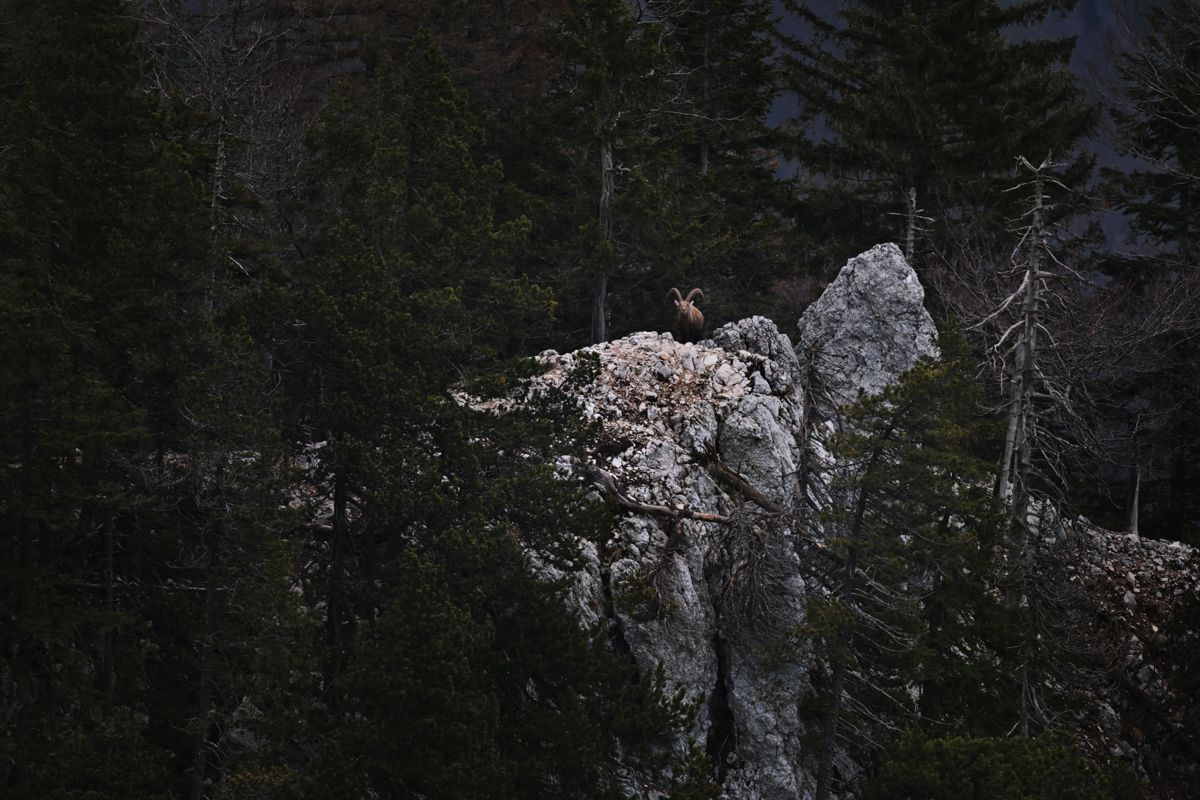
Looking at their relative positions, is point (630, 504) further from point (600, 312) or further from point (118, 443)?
Result: point (600, 312)

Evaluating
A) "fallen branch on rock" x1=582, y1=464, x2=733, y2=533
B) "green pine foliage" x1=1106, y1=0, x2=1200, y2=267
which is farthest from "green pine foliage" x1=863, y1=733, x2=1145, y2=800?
"green pine foliage" x1=1106, y1=0, x2=1200, y2=267

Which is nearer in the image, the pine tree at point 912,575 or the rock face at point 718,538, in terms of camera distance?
the pine tree at point 912,575

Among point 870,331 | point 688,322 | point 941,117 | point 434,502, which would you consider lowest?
point 434,502

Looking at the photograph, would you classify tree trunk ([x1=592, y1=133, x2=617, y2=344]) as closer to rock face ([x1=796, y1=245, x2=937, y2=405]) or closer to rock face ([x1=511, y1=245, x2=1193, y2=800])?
rock face ([x1=511, y1=245, x2=1193, y2=800])

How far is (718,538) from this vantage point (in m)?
17.5

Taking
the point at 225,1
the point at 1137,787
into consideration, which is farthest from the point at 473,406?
the point at 225,1

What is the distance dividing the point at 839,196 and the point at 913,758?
16.5 meters

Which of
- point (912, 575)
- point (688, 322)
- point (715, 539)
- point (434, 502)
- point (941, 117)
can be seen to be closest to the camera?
point (434, 502)

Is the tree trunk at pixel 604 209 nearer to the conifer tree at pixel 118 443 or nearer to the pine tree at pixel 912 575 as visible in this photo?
the pine tree at pixel 912 575

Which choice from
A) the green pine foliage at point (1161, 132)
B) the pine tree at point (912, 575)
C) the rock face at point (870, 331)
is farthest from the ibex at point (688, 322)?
the green pine foliage at point (1161, 132)

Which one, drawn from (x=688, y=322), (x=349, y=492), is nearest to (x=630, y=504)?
(x=349, y=492)

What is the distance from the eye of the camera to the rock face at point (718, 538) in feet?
53.8

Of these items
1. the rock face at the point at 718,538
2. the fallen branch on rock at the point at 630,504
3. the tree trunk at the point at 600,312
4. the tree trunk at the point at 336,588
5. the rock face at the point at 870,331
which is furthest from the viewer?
the tree trunk at the point at 600,312

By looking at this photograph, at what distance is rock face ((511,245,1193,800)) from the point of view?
53.8 ft
